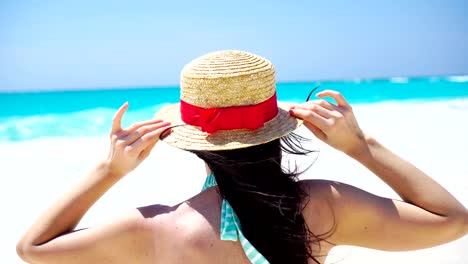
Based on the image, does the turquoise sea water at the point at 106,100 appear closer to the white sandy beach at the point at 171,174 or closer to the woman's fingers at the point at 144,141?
the white sandy beach at the point at 171,174

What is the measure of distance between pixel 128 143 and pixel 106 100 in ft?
38.4

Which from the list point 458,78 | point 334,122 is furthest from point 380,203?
point 458,78

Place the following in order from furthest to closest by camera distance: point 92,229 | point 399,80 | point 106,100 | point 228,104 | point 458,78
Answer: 1. point 399,80
2. point 458,78
3. point 106,100
4. point 228,104
5. point 92,229

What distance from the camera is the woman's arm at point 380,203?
120 cm

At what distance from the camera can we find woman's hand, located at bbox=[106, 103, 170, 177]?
3.98 feet

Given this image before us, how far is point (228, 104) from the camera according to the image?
1269 mm

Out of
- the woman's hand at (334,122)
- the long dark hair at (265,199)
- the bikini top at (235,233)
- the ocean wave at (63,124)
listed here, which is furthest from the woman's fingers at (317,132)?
the ocean wave at (63,124)

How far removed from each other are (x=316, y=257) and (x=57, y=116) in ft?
28.5

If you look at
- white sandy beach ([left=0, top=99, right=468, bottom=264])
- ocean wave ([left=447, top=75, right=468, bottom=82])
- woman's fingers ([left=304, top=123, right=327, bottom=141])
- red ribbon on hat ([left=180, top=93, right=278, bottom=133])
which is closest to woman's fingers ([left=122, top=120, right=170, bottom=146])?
red ribbon on hat ([left=180, top=93, right=278, bottom=133])

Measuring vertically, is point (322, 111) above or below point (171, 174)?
above

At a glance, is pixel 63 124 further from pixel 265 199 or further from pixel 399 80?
pixel 399 80

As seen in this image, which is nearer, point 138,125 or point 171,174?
point 138,125

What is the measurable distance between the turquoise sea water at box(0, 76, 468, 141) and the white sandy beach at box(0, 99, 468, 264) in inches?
66.0

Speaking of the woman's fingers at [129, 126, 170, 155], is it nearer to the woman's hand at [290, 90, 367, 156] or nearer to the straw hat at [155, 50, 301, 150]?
the straw hat at [155, 50, 301, 150]
